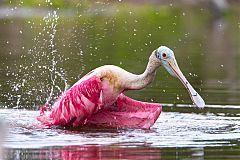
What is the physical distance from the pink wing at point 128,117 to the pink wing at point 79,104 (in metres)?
0.14

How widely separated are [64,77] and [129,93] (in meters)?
2.46

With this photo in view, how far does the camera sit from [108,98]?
12.6 meters

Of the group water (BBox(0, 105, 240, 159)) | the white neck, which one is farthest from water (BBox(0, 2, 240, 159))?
the white neck

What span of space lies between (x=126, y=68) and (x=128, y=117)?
24.8 ft

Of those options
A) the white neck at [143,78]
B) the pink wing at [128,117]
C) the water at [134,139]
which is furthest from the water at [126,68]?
the white neck at [143,78]

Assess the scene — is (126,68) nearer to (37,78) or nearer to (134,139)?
(37,78)

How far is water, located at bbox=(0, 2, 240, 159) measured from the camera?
10.9 m

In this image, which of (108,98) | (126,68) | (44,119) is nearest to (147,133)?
(108,98)

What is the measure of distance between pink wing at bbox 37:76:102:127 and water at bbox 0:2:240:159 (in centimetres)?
24

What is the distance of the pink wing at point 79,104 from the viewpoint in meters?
12.5

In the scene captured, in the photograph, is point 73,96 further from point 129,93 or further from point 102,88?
point 129,93

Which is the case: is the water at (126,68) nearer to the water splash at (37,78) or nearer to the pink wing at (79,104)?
the water splash at (37,78)

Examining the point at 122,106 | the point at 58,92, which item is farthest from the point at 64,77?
the point at 122,106

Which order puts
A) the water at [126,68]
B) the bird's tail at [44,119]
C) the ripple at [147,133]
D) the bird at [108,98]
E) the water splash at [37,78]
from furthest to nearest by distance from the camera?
the water splash at [37,78]
the bird's tail at [44,119]
the bird at [108,98]
the ripple at [147,133]
the water at [126,68]
